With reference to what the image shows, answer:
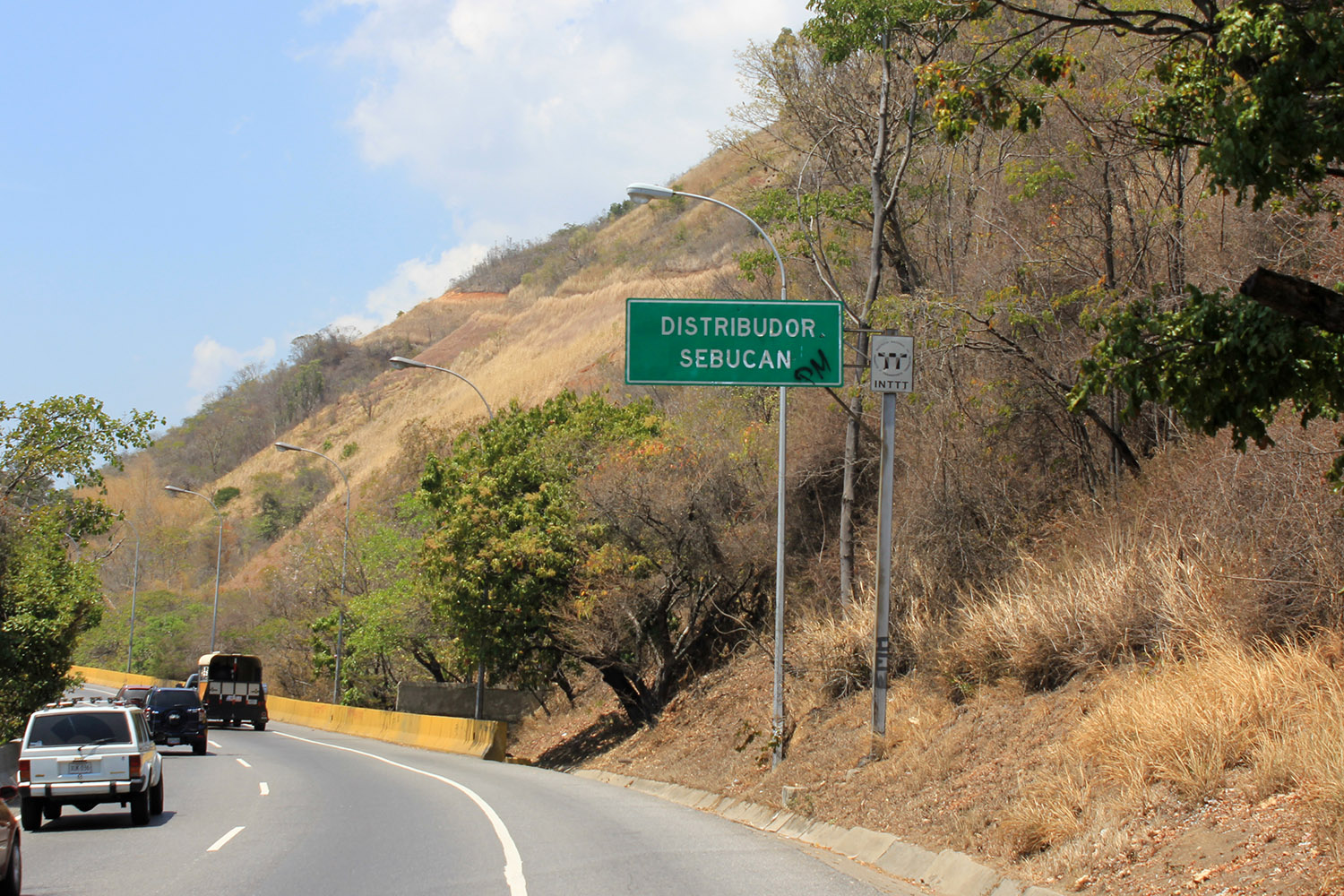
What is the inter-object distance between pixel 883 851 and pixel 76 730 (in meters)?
10.5

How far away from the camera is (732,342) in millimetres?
15164

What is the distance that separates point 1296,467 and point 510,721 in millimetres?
34555

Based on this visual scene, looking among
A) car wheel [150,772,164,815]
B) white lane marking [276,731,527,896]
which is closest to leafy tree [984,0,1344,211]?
white lane marking [276,731,527,896]

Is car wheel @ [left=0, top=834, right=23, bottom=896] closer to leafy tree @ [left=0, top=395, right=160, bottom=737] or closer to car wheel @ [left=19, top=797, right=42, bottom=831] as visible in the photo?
car wheel @ [left=19, top=797, right=42, bottom=831]

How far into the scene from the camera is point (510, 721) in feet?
141

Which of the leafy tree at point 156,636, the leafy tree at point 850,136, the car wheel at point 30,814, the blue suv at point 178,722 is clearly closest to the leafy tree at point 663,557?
the leafy tree at point 850,136

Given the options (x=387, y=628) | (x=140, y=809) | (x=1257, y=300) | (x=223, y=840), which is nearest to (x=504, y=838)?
(x=223, y=840)

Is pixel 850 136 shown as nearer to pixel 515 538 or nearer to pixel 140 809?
pixel 515 538

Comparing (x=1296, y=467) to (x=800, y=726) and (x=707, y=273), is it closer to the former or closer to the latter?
(x=800, y=726)

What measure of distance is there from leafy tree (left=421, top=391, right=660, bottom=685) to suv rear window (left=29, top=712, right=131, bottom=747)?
13732mm

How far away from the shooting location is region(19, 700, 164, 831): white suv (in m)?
14.9

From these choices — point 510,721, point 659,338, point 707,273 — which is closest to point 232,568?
point 707,273

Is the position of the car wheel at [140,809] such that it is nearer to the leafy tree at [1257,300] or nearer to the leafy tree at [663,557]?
the leafy tree at [663,557]

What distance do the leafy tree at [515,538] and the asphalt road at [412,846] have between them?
24.3 feet
